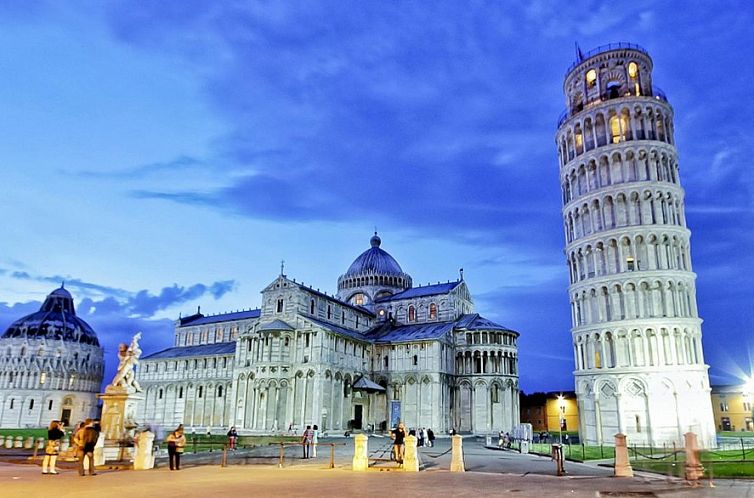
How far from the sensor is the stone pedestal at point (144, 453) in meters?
21.8

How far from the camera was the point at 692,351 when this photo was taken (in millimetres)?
44031

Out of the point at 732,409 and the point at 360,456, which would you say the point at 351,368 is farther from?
the point at 732,409

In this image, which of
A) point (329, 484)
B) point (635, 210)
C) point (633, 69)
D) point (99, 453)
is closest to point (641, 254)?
point (635, 210)

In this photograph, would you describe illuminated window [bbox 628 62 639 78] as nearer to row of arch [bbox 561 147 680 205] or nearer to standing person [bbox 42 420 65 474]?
row of arch [bbox 561 147 680 205]

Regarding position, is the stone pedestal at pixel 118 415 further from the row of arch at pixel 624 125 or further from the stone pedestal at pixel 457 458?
the row of arch at pixel 624 125

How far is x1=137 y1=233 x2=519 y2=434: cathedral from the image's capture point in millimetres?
57781

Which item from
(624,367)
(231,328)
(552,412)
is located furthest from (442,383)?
(552,412)

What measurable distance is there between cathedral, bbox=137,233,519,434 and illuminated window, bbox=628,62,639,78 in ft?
103

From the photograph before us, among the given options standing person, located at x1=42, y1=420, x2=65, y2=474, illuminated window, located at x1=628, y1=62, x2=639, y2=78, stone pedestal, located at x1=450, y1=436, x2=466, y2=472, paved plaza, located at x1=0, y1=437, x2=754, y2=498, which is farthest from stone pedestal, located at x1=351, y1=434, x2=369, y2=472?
illuminated window, located at x1=628, y1=62, x2=639, y2=78

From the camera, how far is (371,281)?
80438mm

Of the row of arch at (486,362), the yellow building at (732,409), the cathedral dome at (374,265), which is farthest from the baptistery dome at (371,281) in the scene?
the yellow building at (732,409)

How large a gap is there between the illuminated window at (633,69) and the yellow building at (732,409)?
61.1 meters

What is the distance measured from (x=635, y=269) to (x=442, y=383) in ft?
82.3

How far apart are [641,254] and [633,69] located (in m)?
18.5
